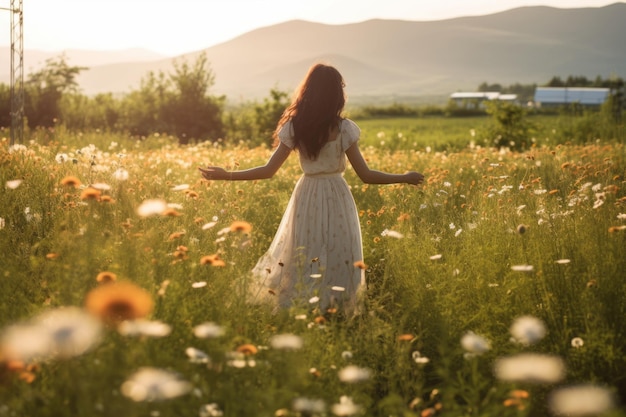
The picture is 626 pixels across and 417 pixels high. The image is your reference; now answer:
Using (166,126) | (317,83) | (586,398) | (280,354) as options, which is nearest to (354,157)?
(317,83)

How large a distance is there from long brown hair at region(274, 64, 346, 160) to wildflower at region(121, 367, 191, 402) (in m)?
2.86

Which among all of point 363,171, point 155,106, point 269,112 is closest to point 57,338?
point 363,171

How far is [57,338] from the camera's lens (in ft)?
7.56

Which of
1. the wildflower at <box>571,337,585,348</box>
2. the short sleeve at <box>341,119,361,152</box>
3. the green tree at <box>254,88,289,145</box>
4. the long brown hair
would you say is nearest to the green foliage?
the green tree at <box>254,88,289,145</box>

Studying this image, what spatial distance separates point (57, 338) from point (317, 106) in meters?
3.02

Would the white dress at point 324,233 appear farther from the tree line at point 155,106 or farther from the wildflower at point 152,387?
the tree line at point 155,106

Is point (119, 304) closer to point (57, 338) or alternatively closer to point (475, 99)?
point (57, 338)

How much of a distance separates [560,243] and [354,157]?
1.51 metres

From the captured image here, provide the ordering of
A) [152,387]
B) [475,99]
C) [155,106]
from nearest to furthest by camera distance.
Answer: [152,387], [155,106], [475,99]

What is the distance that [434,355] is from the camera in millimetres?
4438

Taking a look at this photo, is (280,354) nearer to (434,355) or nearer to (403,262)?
(434,355)

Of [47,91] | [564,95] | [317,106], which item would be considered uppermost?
[564,95]

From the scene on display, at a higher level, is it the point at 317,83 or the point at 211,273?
the point at 317,83

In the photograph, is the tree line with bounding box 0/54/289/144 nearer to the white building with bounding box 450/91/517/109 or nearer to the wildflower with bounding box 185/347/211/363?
the wildflower with bounding box 185/347/211/363
